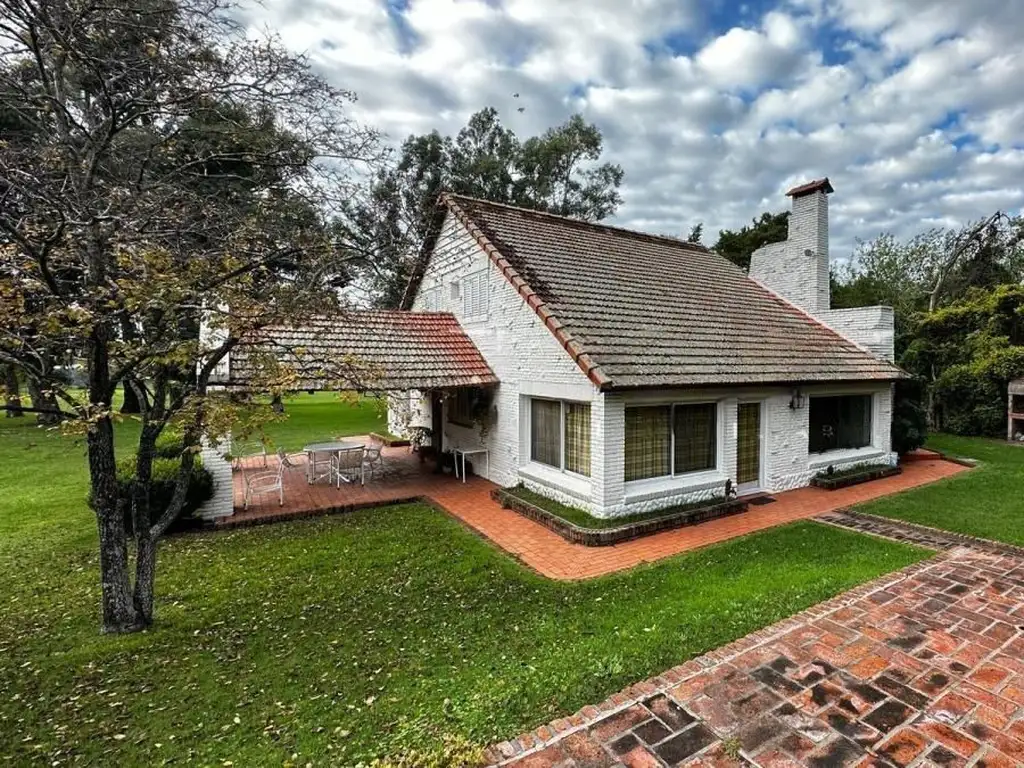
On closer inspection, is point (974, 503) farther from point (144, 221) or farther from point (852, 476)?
point (144, 221)

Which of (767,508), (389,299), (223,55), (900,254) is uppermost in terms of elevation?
(900,254)

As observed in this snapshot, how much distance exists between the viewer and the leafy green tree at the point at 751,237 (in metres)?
36.8

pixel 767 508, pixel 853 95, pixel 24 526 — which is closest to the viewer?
A: pixel 24 526

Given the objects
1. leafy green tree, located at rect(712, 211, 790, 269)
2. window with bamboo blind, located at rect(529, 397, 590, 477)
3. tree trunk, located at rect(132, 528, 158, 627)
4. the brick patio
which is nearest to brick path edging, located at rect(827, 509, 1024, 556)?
the brick patio

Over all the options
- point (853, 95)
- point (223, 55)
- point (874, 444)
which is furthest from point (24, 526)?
point (853, 95)

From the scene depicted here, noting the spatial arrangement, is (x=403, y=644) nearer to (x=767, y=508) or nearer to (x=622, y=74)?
(x=767, y=508)

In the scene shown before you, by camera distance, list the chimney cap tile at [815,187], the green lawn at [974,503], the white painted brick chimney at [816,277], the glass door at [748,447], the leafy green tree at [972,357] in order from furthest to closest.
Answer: the leafy green tree at [972,357]
the chimney cap tile at [815,187]
the white painted brick chimney at [816,277]
the glass door at [748,447]
the green lawn at [974,503]

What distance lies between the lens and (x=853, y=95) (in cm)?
1303

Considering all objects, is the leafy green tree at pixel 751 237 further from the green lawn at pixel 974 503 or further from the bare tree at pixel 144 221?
the bare tree at pixel 144 221

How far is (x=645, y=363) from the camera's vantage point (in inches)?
373

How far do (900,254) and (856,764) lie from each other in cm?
3531

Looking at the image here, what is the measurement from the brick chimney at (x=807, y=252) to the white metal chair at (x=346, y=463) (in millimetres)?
13788

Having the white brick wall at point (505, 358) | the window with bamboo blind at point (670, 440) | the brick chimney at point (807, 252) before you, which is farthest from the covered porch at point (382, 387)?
the brick chimney at point (807, 252)

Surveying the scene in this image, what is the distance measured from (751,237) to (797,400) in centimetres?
3102
